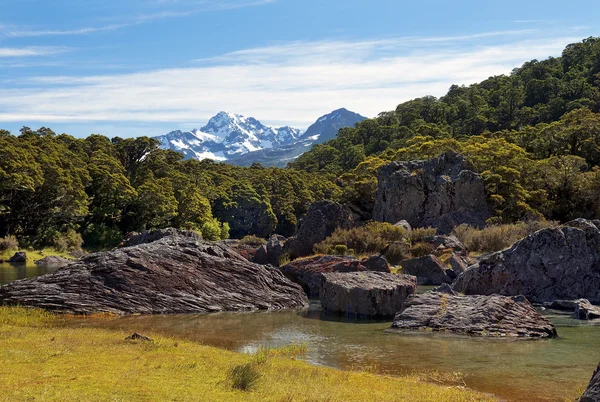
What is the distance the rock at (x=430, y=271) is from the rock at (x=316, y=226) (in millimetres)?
11033

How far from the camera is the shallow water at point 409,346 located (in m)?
18.8

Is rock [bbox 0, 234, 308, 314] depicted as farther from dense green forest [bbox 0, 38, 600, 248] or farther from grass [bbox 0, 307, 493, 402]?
dense green forest [bbox 0, 38, 600, 248]

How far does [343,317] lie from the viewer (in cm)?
3344

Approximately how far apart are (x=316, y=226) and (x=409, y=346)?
34.1m

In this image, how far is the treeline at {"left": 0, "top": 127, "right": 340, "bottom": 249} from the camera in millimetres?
85750

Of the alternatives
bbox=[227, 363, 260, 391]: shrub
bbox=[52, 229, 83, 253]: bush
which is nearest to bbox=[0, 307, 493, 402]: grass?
bbox=[227, 363, 260, 391]: shrub

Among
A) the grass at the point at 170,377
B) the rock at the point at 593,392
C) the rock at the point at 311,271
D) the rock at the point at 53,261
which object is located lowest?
the rock at the point at 53,261

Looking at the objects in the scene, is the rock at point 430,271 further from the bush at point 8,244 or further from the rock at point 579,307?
the bush at point 8,244

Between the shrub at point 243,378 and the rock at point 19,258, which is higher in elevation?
the shrub at point 243,378

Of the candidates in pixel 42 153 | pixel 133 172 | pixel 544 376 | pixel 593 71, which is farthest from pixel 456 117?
pixel 544 376

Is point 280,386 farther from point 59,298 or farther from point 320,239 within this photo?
point 320,239

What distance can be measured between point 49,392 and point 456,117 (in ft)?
568

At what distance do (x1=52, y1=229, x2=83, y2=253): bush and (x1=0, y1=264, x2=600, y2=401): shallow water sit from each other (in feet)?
191

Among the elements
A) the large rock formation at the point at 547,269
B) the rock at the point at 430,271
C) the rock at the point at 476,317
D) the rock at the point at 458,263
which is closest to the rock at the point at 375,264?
the rock at the point at 430,271
